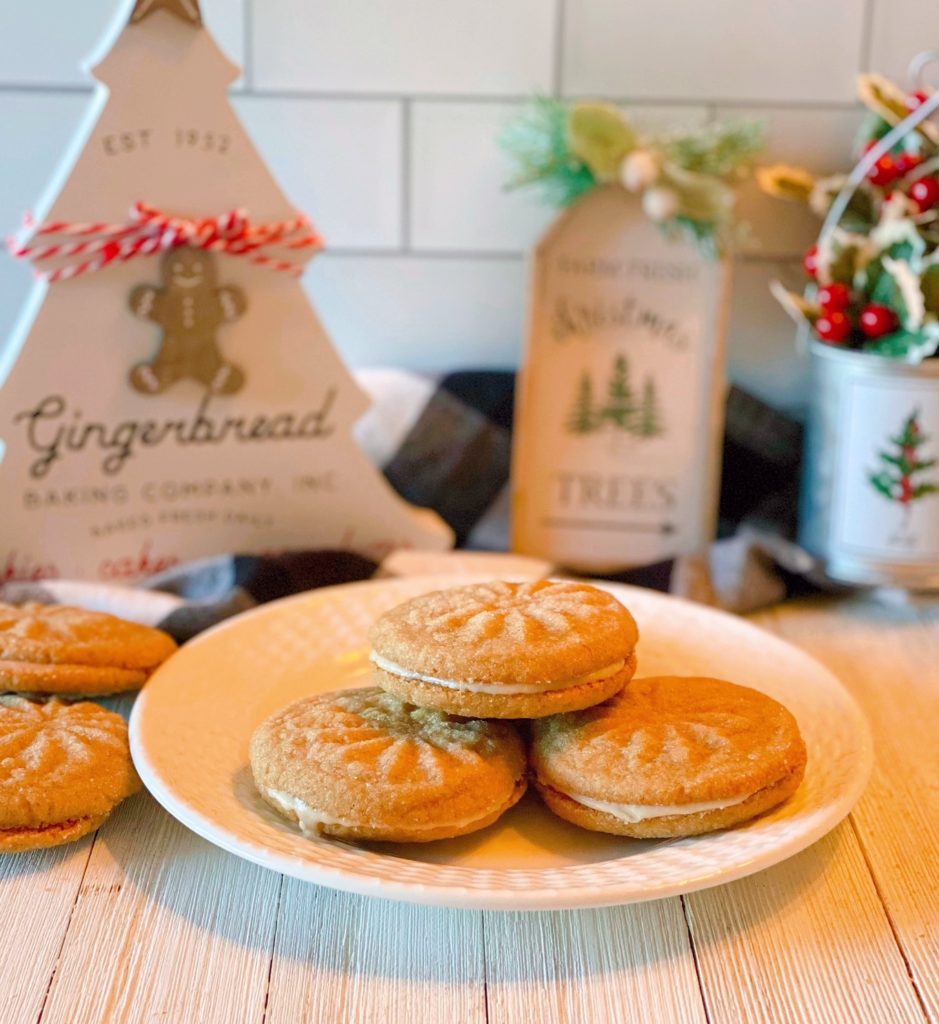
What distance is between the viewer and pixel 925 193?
124 centimetres

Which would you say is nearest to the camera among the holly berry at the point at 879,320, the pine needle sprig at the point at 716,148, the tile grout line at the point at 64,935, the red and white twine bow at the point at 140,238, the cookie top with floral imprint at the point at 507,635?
the tile grout line at the point at 64,935

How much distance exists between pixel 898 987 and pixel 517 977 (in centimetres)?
23

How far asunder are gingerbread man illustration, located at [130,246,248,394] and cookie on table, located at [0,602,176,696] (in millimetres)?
241

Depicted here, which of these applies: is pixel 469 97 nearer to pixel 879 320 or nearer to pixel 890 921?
pixel 879 320

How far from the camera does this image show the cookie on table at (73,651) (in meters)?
0.96

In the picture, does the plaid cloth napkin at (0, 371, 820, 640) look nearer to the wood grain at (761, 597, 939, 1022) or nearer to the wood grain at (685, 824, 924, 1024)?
the wood grain at (761, 597, 939, 1022)

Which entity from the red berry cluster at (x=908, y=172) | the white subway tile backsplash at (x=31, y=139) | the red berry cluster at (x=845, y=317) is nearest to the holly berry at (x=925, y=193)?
the red berry cluster at (x=908, y=172)

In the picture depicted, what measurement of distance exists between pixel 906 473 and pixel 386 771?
0.68m

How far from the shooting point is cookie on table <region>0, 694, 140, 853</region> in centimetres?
83

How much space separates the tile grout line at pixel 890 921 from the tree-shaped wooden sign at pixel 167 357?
23.3 inches

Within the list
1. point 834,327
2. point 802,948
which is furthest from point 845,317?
point 802,948

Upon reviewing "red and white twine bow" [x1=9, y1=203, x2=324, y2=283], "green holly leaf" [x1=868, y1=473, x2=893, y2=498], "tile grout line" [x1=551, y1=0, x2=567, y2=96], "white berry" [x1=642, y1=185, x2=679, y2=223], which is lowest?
"green holly leaf" [x1=868, y1=473, x2=893, y2=498]

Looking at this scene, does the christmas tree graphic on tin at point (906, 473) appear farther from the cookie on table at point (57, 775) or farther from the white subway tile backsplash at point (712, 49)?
the cookie on table at point (57, 775)

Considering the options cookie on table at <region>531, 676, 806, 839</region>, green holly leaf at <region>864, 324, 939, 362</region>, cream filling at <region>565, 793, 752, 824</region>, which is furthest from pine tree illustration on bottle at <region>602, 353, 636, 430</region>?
cream filling at <region>565, 793, 752, 824</region>
